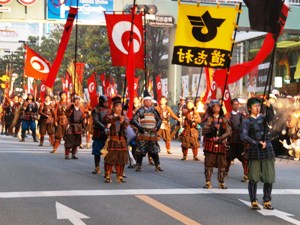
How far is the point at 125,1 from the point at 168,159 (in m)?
14.9

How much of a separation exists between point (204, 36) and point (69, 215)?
18.3 ft

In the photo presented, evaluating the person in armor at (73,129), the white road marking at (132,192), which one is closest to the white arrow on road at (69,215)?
the white road marking at (132,192)

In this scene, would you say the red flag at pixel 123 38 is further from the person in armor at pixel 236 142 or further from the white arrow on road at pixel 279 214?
the white arrow on road at pixel 279 214

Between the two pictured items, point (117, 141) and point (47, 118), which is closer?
point (117, 141)

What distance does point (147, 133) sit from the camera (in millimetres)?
15922

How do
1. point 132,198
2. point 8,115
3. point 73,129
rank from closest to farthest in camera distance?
1. point 132,198
2. point 73,129
3. point 8,115

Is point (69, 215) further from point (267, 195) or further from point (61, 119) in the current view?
point (61, 119)

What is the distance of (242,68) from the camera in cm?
1462

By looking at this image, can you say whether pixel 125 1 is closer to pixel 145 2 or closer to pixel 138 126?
pixel 145 2

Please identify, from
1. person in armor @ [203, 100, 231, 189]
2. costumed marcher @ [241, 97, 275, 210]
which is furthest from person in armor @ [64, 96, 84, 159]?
A: costumed marcher @ [241, 97, 275, 210]

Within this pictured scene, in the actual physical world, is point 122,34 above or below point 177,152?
above

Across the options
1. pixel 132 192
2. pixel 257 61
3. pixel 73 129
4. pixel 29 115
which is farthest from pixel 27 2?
pixel 132 192

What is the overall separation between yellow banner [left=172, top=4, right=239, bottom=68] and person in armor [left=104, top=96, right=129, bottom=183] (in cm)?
157

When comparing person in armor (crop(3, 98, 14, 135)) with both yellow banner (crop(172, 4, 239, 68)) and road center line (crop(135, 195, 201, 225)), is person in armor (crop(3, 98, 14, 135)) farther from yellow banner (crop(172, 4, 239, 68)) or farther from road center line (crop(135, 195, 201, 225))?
road center line (crop(135, 195, 201, 225))
